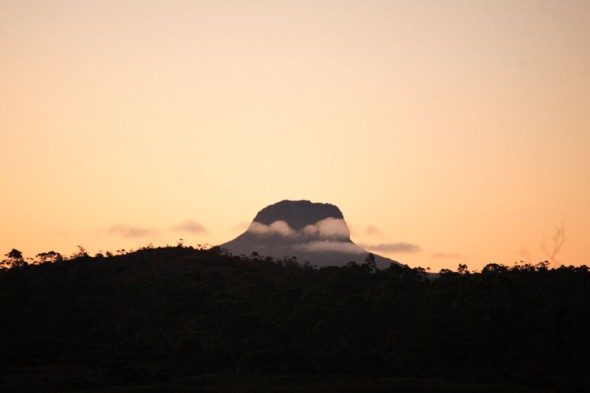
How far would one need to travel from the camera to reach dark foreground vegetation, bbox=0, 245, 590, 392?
67500mm

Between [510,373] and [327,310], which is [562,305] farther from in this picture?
[327,310]

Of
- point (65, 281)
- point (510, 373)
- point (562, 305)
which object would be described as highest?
point (65, 281)

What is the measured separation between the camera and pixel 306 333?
84875 millimetres

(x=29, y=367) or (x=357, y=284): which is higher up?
(x=357, y=284)

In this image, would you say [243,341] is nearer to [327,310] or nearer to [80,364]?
[327,310]

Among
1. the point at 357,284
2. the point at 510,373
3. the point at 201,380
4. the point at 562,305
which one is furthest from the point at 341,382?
the point at 357,284

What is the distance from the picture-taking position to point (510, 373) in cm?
7150

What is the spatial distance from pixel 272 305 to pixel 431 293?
842 inches

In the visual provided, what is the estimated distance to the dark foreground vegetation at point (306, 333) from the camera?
221 feet

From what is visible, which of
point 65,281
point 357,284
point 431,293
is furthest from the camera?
point 65,281

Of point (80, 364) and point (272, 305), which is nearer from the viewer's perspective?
point (80, 364)

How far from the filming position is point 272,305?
90.8m

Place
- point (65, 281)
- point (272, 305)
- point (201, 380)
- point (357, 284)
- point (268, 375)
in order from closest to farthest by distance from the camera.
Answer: point (201, 380) < point (268, 375) < point (272, 305) < point (357, 284) < point (65, 281)

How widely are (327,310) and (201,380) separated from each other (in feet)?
76.2
